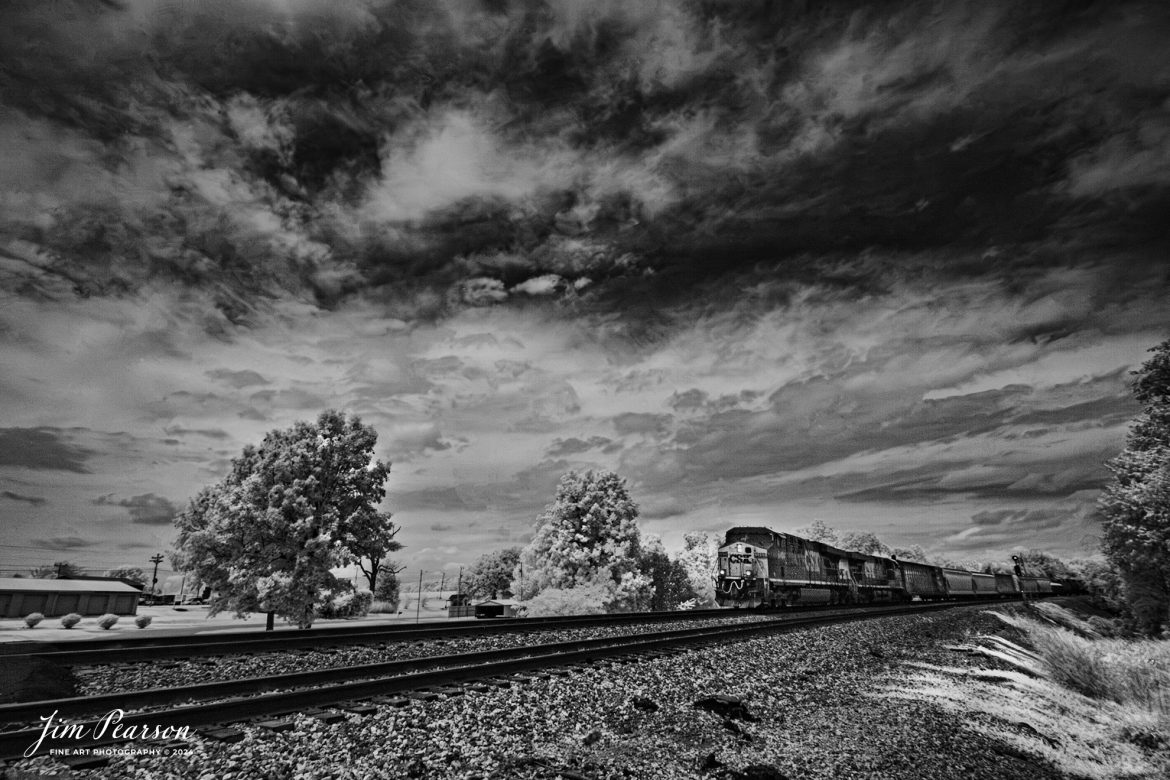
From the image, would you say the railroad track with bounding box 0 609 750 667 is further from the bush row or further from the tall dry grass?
the bush row

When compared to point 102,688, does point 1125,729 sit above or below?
below

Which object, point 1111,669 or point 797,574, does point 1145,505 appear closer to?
point 797,574

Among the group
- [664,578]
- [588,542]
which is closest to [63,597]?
[588,542]

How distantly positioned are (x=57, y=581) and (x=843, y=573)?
72551 millimetres

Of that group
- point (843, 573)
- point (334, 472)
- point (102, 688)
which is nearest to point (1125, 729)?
point (102, 688)

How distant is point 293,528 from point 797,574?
28893mm

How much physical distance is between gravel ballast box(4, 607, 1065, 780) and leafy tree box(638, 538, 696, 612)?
43139 mm

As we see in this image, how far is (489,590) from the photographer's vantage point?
97000 millimetres

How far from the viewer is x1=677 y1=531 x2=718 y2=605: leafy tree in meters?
60.9

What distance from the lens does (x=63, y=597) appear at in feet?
177

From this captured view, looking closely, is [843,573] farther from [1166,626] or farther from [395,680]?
[395,680]

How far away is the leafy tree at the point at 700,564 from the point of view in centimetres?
6091
